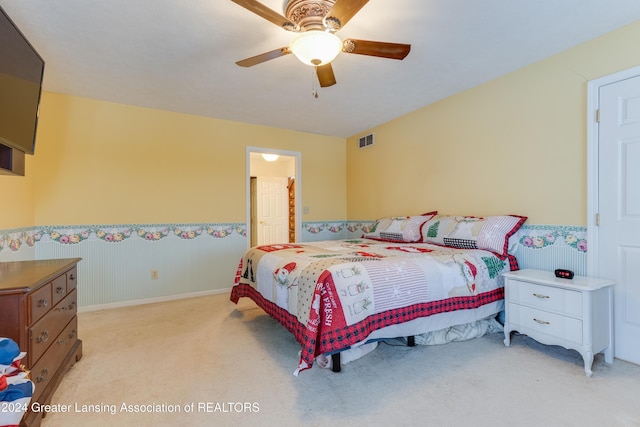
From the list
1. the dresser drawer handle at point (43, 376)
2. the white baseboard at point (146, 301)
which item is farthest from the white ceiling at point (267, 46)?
the white baseboard at point (146, 301)

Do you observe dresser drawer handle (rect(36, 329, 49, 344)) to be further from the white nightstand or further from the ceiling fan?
the white nightstand

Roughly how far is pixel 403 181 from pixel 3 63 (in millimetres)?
3686

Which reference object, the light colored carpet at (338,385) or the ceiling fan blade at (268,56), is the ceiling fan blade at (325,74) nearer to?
the ceiling fan blade at (268,56)

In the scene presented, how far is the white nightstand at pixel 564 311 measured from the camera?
197cm

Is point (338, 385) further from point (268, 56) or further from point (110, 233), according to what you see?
point (110, 233)

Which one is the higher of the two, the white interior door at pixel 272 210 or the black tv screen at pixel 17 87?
the black tv screen at pixel 17 87

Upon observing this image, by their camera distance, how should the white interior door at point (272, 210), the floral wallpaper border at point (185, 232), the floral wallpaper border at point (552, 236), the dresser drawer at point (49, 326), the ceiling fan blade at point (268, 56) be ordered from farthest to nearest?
the white interior door at point (272, 210)
the floral wallpaper border at point (185, 232)
the floral wallpaper border at point (552, 236)
the ceiling fan blade at point (268, 56)
the dresser drawer at point (49, 326)

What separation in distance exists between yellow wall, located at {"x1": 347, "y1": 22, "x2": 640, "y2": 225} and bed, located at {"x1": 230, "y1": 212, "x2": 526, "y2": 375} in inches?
12.5

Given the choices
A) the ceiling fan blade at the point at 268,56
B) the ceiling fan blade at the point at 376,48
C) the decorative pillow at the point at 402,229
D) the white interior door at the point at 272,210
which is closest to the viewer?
the ceiling fan blade at the point at 376,48

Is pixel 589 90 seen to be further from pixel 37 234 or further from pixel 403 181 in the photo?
pixel 37 234

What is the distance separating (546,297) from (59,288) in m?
3.20

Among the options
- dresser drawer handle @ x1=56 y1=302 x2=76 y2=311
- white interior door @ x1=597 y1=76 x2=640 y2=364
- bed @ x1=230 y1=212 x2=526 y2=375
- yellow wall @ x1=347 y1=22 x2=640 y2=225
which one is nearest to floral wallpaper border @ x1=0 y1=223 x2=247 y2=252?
dresser drawer handle @ x1=56 y1=302 x2=76 y2=311

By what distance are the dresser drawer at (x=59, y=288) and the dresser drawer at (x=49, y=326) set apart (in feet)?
0.13

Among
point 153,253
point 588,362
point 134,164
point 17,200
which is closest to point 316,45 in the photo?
point 588,362
